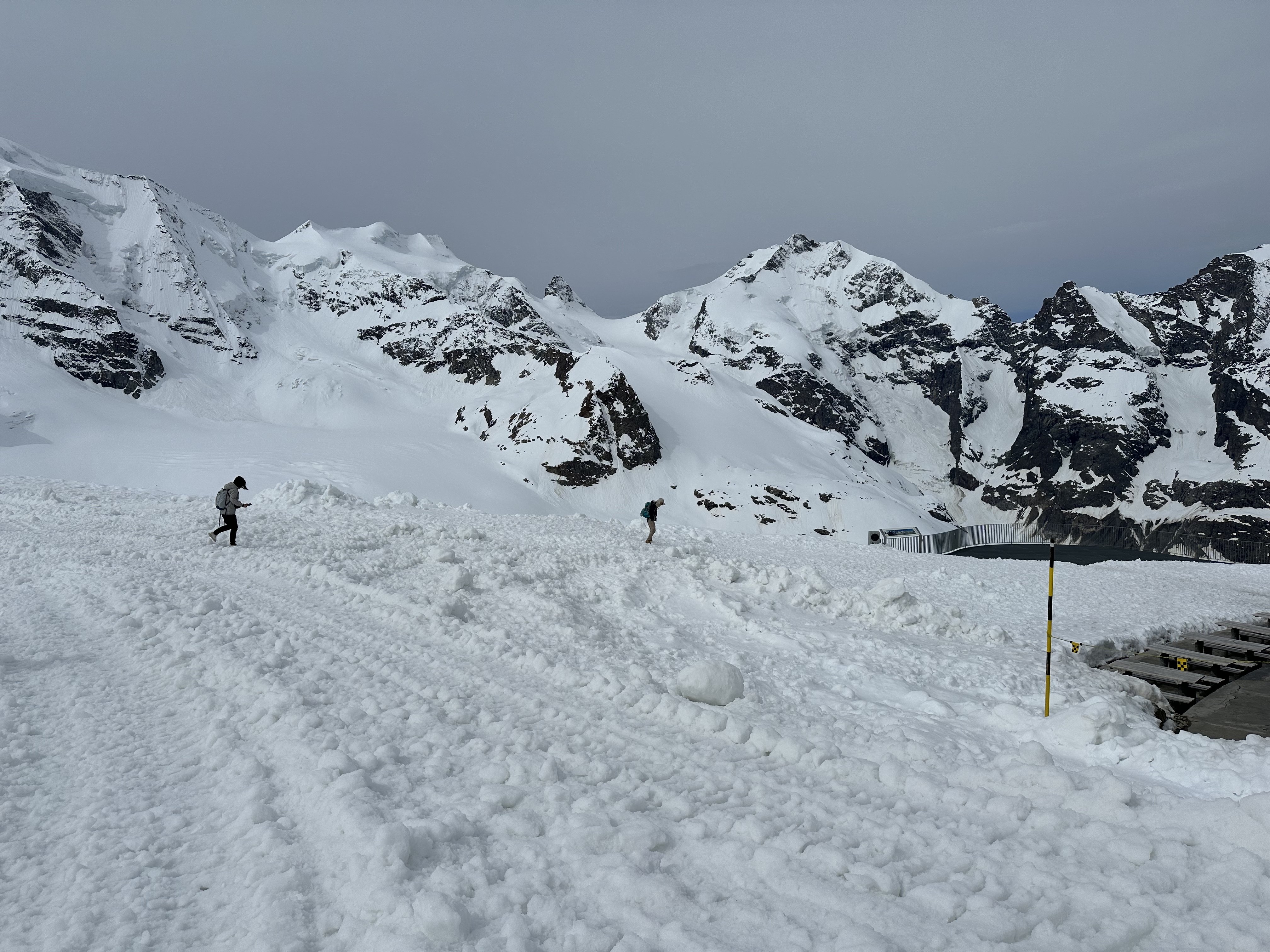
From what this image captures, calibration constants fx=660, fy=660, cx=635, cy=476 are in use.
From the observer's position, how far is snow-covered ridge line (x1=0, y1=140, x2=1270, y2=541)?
74875 mm

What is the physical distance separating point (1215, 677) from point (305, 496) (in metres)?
19.7

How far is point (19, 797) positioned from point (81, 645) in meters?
3.64

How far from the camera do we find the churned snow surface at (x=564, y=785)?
3.36 metres

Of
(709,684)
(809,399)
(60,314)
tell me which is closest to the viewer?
(709,684)

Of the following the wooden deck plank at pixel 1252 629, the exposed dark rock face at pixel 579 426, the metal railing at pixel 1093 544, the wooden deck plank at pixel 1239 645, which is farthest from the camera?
the exposed dark rock face at pixel 579 426

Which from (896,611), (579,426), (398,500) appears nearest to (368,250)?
(579,426)

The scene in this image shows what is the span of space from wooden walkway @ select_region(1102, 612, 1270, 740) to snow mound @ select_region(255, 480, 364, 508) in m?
17.7

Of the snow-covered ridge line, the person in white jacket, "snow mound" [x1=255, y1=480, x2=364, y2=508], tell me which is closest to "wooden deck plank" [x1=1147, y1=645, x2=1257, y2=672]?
the person in white jacket

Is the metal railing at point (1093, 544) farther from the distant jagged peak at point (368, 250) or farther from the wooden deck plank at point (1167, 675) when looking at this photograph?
the distant jagged peak at point (368, 250)

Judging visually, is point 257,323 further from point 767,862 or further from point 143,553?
point 767,862

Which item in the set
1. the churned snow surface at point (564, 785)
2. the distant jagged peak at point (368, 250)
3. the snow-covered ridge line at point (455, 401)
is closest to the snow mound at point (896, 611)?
the churned snow surface at point (564, 785)

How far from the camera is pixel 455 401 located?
346 feet

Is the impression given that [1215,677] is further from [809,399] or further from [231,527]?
[809,399]

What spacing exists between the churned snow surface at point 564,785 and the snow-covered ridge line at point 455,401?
28.0 metres
